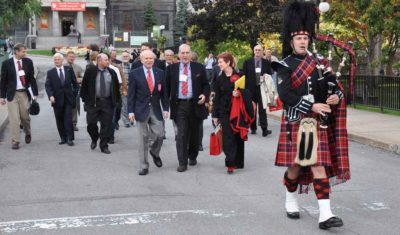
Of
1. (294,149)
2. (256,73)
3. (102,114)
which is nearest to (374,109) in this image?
(256,73)

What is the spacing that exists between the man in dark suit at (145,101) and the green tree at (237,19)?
2367 cm

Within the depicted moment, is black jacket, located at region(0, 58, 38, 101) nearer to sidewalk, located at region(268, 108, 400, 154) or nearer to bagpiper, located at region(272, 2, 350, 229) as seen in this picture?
sidewalk, located at region(268, 108, 400, 154)

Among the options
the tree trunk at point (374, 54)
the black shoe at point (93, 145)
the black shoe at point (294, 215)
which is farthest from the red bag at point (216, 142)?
the tree trunk at point (374, 54)

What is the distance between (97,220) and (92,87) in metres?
5.38

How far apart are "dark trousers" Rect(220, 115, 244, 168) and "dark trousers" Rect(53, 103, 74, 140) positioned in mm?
4030

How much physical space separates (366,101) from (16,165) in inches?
421

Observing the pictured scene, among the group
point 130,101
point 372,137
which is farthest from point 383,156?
point 130,101

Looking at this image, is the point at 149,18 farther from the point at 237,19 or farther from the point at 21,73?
the point at 21,73

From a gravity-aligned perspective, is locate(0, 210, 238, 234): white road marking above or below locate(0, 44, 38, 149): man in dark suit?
below

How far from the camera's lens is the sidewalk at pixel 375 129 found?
454 inches

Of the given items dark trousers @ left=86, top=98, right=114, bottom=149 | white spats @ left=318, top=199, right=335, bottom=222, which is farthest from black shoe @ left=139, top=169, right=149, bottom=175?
white spats @ left=318, top=199, right=335, bottom=222

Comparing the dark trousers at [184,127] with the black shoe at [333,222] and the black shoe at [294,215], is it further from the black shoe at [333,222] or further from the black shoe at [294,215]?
the black shoe at [333,222]

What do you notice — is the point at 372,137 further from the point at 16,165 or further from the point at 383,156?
the point at 16,165

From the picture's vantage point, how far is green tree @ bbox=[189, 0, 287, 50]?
32906mm
